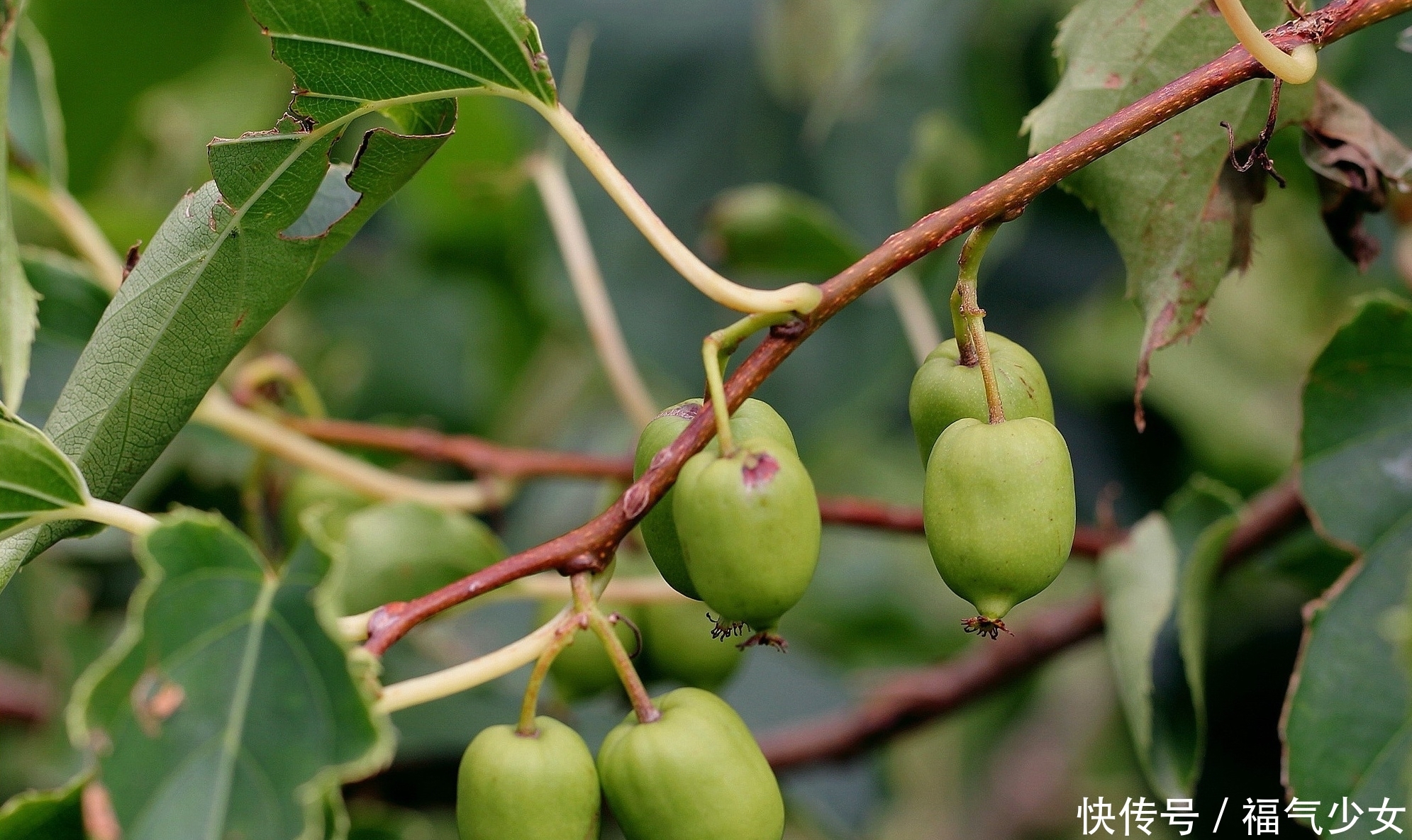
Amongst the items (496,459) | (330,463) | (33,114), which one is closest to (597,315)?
(496,459)

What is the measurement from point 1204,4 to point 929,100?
3.75 feet

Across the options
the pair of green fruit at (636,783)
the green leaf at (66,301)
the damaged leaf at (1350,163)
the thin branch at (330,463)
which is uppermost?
the green leaf at (66,301)

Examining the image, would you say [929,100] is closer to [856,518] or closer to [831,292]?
[856,518]

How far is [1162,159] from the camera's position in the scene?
2.85ft

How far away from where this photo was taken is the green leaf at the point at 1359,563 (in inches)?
37.0

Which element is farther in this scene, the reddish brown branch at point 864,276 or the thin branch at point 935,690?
the thin branch at point 935,690

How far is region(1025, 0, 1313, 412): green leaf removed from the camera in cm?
87

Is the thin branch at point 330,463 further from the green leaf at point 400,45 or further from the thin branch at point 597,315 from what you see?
the green leaf at point 400,45

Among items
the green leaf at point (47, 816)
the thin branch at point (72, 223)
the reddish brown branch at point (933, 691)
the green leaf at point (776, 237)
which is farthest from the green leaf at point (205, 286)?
the reddish brown branch at point (933, 691)

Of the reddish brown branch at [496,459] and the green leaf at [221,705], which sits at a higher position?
the reddish brown branch at [496,459]

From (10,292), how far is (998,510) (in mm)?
719

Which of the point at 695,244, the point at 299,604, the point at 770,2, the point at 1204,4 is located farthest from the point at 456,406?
the point at 1204,4

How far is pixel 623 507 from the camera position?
2.34 feet

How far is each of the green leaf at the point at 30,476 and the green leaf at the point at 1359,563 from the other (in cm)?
86
